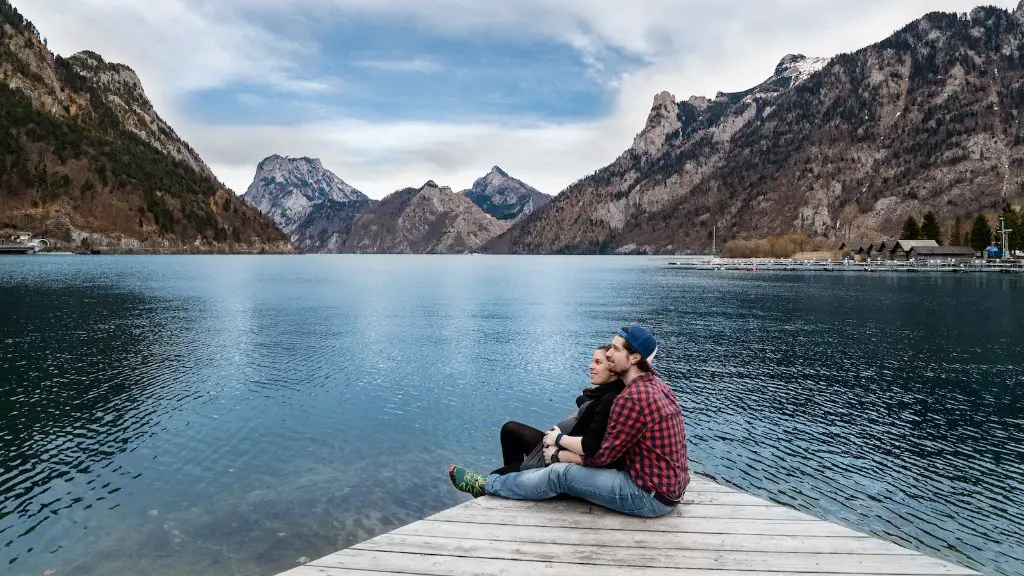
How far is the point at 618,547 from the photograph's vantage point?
775 cm

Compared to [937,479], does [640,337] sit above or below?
above

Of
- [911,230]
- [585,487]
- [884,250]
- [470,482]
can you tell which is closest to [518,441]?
[470,482]

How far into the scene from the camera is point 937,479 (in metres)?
17.3

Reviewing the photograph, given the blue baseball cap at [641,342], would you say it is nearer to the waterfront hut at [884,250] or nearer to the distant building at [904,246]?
the distant building at [904,246]

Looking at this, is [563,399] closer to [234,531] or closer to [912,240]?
[234,531]

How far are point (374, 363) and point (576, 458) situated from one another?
1114 inches

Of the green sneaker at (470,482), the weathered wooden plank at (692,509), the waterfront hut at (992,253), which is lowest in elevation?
the green sneaker at (470,482)

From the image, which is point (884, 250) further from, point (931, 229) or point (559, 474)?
point (559, 474)

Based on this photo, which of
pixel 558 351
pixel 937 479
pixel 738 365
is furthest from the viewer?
pixel 558 351

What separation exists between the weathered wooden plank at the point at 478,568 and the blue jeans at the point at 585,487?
133cm

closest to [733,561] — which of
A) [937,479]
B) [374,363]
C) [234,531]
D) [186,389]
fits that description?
[234,531]

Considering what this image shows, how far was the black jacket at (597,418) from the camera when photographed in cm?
880

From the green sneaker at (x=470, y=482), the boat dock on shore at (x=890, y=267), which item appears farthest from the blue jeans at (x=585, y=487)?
the boat dock on shore at (x=890, y=267)

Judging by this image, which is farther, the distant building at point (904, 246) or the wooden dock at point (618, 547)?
the distant building at point (904, 246)
